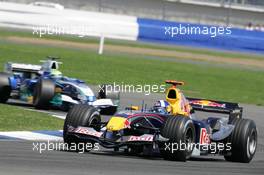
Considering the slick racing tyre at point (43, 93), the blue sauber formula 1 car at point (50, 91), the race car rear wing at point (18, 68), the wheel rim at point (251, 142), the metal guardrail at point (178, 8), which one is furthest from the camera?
the metal guardrail at point (178, 8)

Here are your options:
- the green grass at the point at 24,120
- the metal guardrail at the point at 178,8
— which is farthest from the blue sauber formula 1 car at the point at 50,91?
the metal guardrail at the point at 178,8

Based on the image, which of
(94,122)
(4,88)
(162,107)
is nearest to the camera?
(94,122)

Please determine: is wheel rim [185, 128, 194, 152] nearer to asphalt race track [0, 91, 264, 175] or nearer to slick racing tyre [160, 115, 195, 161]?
slick racing tyre [160, 115, 195, 161]

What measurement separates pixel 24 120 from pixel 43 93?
3.17m

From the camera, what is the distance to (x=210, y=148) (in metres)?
14.3

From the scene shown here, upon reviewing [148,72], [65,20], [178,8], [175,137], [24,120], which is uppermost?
[178,8]

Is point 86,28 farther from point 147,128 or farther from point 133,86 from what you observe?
point 147,128

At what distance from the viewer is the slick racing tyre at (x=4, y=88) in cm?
2109

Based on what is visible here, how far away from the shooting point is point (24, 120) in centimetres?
1762

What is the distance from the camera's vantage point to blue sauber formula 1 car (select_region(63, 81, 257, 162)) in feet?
42.7

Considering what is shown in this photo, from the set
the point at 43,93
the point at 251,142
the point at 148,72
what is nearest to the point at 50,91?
the point at 43,93

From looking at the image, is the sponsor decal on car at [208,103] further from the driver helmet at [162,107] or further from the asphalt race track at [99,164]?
the driver helmet at [162,107]

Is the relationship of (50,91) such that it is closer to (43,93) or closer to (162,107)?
(43,93)

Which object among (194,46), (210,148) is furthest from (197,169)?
(194,46)
